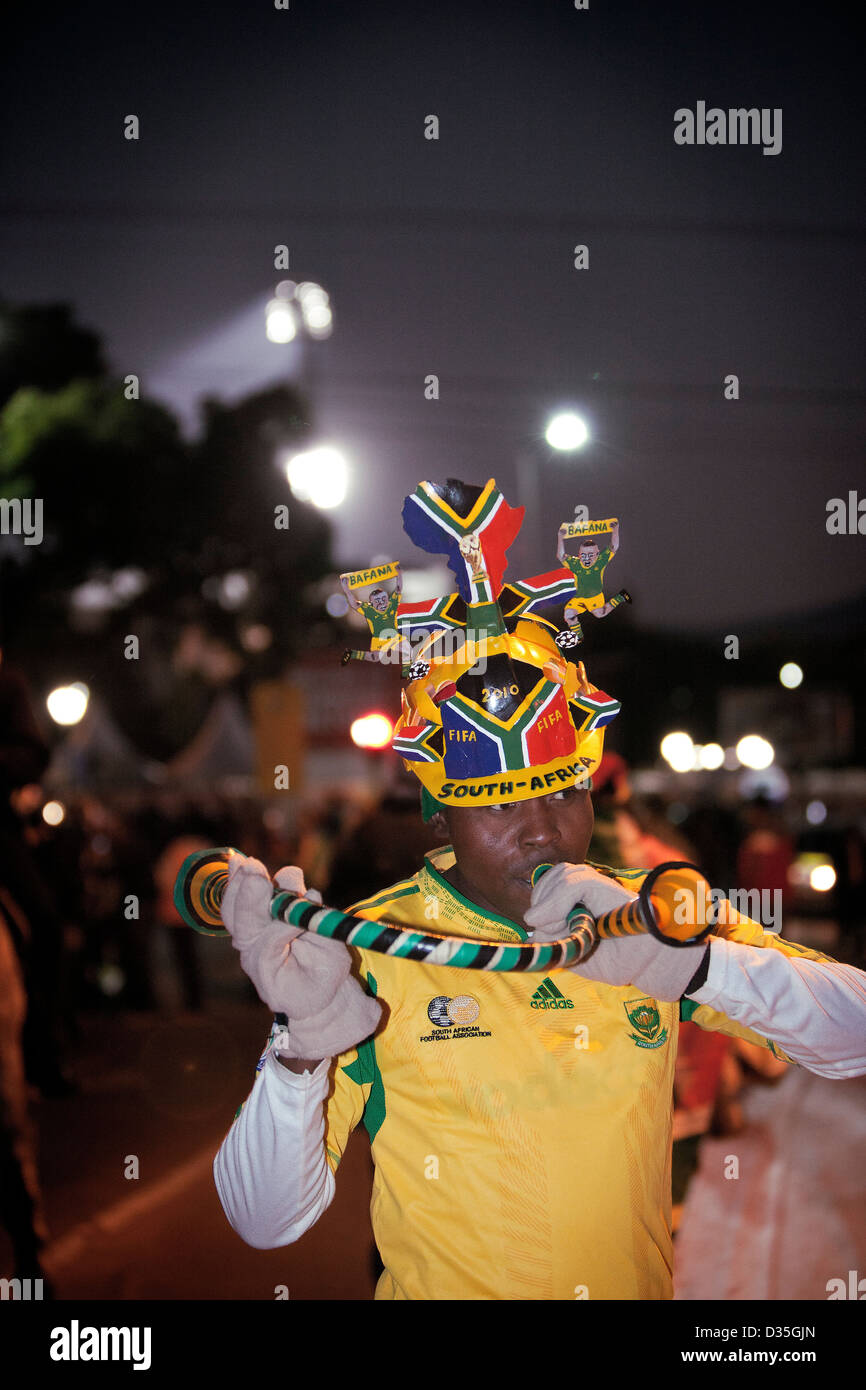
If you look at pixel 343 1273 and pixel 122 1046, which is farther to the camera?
pixel 122 1046

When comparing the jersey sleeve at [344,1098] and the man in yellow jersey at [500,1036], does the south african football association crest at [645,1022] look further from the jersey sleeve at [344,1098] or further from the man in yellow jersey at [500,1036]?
the jersey sleeve at [344,1098]

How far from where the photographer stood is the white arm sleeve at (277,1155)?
1.71m

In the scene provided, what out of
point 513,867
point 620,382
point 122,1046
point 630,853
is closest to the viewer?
point 513,867

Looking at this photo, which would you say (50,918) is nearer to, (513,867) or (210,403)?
(513,867)

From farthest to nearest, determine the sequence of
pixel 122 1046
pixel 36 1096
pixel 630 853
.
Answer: pixel 122 1046
pixel 36 1096
pixel 630 853

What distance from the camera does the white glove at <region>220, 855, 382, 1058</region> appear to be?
5.36 ft

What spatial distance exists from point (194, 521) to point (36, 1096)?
9.75 metres

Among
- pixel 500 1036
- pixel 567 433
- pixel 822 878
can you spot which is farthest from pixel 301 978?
pixel 822 878

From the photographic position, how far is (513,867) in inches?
78.9

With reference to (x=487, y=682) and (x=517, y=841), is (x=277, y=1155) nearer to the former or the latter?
(x=517, y=841)

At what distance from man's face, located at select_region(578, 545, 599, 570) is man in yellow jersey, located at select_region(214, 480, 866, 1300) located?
0.74 ft

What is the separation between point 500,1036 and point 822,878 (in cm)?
1245

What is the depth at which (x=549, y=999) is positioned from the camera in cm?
196
